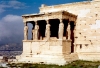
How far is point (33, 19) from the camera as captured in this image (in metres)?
26.0

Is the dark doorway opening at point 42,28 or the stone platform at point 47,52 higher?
the dark doorway opening at point 42,28

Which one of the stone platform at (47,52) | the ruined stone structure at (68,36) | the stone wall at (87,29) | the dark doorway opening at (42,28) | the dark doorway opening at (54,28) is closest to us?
the stone platform at (47,52)

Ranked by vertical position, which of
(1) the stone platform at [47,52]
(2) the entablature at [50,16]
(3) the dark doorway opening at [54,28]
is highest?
(2) the entablature at [50,16]

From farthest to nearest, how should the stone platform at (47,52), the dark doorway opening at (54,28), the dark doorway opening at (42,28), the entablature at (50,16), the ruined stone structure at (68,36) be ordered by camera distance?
1. the dark doorway opening at (42,28)
2. the dark doorway opening at (54,28)
3. the entablature at (50,16)
4. the ruined stone structure at (68,36)
5. the stone platform at (47,52)

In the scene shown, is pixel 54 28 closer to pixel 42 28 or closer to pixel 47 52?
pixel 42 28

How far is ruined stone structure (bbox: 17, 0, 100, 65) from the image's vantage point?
23.9m

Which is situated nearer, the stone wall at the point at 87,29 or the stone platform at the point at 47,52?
the stone platform at the point at 47,52

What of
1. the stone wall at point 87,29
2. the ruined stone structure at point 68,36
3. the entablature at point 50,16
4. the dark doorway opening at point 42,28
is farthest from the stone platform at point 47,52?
the dark doorway opening at point 42,28

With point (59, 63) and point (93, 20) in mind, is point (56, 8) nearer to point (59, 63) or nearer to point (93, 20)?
point (93, 20)

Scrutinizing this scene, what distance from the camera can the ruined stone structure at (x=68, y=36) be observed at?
23.9 meters

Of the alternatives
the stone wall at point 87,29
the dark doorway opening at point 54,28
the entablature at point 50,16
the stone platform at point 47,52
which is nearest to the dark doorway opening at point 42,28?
the dark doorway opening at point 54,28

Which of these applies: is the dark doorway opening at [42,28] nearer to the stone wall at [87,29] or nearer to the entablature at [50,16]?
the entablature at [50,16]

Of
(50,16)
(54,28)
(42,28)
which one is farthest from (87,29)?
(42,28)

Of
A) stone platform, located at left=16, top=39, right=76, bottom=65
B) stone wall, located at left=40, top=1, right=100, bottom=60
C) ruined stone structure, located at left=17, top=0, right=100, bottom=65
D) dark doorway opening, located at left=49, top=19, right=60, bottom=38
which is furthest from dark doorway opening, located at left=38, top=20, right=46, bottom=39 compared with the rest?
stone wall, located at left=40, top=1, right=100, bottom=60
